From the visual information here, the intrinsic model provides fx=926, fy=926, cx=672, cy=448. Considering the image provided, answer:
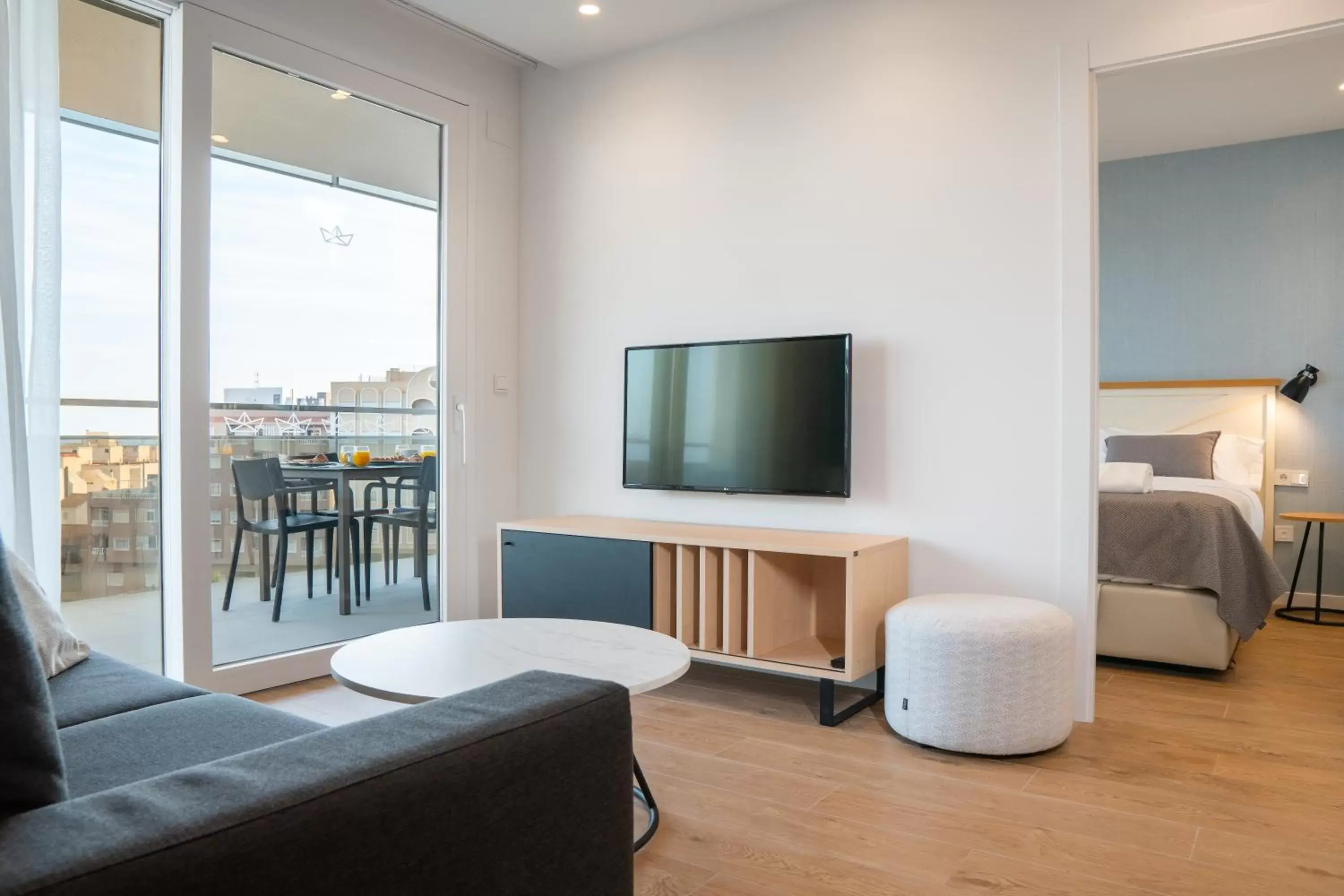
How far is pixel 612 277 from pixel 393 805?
335cm

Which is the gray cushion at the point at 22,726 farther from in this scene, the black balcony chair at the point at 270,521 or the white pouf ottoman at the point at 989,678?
the black balcony chair at the point at 270,521

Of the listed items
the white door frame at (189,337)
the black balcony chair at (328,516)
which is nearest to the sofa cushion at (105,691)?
the white door frame at (189,337)

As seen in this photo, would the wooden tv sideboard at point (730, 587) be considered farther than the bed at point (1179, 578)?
No

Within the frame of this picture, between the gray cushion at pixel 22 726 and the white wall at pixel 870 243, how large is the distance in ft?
9.26

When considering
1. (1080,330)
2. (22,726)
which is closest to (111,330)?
(22,726)

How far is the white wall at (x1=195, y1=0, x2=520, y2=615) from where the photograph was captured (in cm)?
385

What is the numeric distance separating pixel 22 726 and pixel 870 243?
3031 mm

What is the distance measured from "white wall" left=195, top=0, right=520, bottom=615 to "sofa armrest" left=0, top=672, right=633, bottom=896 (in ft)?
10.2

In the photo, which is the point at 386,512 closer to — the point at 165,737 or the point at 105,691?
the point at 105,691

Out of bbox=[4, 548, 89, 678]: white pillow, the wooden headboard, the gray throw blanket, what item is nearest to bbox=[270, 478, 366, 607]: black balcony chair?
bbox=[4, 548, 89, 678]: white pillow

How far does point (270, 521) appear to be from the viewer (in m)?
3.36

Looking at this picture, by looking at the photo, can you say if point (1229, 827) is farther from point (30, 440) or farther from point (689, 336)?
point (30, 440)

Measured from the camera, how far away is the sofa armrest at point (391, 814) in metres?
0.72

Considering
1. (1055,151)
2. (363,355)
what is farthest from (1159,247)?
(363,355)
